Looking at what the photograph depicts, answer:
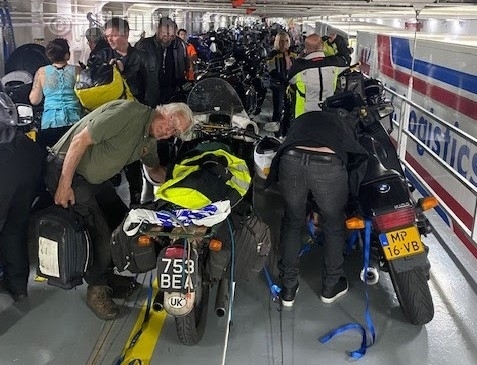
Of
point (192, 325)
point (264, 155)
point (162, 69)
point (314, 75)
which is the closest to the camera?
point (192, 325)

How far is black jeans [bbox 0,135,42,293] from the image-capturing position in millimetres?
3080

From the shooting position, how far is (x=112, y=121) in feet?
9.71

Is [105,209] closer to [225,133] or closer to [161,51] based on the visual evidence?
[225,133]

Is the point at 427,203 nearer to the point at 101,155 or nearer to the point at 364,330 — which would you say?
the point at 364,330

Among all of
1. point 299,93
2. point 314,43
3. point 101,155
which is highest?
point 314,43

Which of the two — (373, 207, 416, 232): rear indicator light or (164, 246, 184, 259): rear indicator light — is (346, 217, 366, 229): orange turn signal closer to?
(373, 207, 416, 232): rear indicator light

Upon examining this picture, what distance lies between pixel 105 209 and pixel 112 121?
0.75 m

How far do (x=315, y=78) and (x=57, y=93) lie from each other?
246 centimetres

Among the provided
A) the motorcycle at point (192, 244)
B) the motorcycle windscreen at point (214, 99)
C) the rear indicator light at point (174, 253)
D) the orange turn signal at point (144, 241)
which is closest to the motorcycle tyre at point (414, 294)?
the motorcycle at point (192, 244)

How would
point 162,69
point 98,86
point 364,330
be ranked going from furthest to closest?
1. point 162,69
2. point 98,86
3. point 364,330

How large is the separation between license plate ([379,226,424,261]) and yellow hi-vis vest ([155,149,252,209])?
2.90ft

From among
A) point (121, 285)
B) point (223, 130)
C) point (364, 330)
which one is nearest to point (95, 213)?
point (121, 285)

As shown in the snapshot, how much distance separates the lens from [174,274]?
8.71ft

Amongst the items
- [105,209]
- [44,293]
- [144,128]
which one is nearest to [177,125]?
[144,128]
